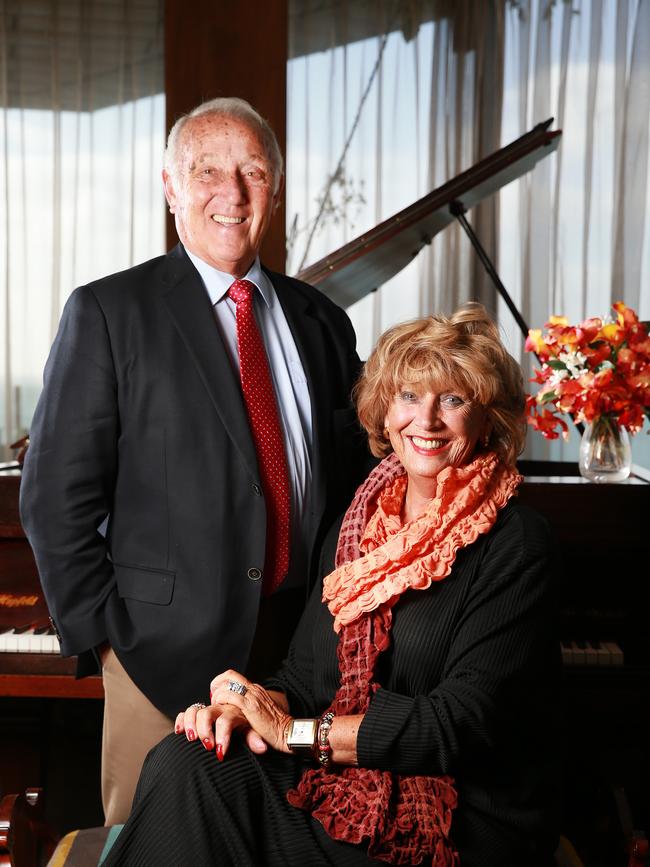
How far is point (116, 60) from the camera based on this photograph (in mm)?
5891

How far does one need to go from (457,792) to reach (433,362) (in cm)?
78

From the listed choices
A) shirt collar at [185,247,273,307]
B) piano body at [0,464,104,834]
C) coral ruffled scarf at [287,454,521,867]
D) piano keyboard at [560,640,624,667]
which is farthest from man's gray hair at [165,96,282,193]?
piano keyboard at [560,640,624,667]

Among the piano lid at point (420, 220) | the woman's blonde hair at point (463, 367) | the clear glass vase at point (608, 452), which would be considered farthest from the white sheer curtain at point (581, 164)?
the woman's blonde hair at point (463, 367)

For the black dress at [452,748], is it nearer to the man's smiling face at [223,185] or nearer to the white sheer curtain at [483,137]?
the man's smiling face at [223,185]

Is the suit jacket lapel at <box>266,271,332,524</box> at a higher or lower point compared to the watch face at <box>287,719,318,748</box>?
higher

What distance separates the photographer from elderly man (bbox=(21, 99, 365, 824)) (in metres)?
1.98

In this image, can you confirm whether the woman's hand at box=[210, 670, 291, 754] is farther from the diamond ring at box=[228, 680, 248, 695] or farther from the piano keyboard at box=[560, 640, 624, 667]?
the piano keyboard at box=[560, 640, 624, 667]

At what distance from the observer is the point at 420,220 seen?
10.2 ft

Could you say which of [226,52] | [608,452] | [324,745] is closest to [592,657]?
[608,452]

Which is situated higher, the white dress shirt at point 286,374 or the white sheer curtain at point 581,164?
the white sheer curtain at point 581,164

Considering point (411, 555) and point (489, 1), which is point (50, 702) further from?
point (489, 1)

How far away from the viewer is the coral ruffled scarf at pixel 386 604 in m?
1.58

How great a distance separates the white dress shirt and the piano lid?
0.90 meters

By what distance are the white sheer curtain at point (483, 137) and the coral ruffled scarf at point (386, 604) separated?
3773mm
